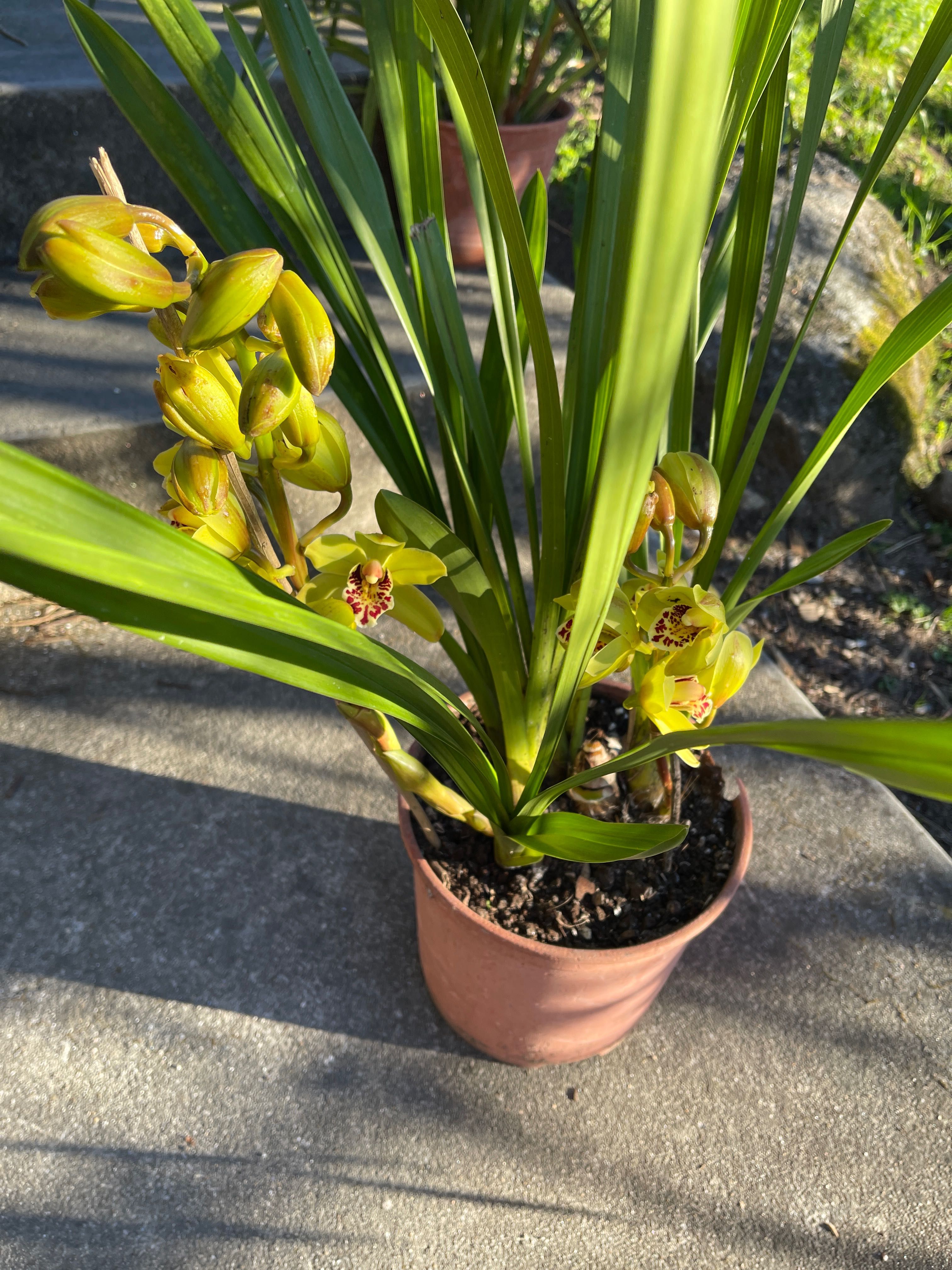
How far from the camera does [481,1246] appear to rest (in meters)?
0.82

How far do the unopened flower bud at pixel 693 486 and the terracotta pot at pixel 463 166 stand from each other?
1274mm

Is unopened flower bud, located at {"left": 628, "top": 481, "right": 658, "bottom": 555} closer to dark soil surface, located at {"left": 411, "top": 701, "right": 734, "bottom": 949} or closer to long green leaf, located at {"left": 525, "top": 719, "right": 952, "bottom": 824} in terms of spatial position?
long green leaf, located at {"left": 525, "top": 719, "right": 952, "bottom": 824}

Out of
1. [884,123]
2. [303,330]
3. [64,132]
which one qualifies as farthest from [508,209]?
[884,123]

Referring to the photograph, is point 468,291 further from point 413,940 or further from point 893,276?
point 413,940

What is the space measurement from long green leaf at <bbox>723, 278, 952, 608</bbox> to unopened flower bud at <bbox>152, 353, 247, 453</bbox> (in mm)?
359

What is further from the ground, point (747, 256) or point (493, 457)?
point (747, 256)

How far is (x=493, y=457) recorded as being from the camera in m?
0.62

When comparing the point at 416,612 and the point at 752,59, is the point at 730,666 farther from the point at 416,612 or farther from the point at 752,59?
the point at 752,59

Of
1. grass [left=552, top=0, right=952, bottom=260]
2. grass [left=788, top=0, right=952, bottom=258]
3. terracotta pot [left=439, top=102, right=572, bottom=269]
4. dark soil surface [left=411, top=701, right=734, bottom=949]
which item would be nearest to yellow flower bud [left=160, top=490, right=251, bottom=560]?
dark soil surface [left=411, top=701, right=734, bottom=949]

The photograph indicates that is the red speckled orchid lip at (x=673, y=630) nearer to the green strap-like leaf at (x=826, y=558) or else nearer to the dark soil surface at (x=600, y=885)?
the green strap-like leaf at (x=826, y=558)

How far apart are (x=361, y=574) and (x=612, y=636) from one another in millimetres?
179

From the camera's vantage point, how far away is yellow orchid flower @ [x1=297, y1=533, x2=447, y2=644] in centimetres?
52

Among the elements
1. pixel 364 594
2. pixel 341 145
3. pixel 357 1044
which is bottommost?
pixel 357 1044

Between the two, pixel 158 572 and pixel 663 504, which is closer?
pixel 158 572
